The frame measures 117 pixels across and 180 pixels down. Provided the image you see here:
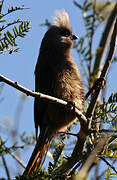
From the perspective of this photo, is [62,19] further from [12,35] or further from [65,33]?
[12,35]

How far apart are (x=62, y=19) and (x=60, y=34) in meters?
0.33

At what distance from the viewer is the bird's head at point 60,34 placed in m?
5.06

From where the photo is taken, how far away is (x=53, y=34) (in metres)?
5.32

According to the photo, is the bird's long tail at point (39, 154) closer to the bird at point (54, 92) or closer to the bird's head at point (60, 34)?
the bird at point (54, 92)

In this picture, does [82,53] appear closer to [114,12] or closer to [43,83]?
[43,83]

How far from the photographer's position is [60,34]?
538 centimetres


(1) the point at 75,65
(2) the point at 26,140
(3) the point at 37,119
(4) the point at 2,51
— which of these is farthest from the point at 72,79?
(4) the point at 2,51

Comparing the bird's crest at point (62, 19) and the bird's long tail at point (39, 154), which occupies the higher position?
the bird's crest at point (62, 19)

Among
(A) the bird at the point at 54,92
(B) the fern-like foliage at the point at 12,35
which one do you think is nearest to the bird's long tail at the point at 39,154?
(A) the bird at the point at 54,92

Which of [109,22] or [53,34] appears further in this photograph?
[53,34]

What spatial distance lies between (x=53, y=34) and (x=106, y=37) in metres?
1.05

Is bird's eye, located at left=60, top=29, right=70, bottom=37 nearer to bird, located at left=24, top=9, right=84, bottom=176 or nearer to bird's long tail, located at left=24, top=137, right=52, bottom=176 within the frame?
bird, located at left=24, top=9, right=84, bottom=176

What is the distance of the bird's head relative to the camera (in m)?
5.06

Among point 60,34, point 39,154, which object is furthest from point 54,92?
point 60,34
